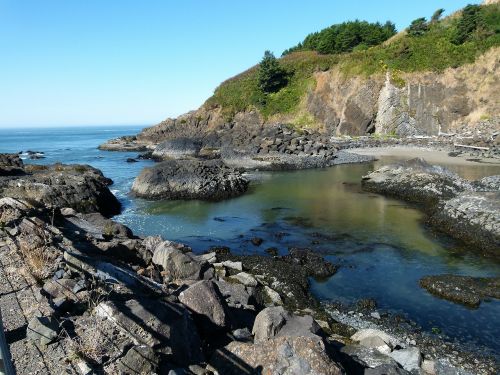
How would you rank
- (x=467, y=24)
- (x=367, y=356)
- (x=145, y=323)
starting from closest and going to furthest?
(x=145, y=323), (x=367, y=356), (x=467, y=24)

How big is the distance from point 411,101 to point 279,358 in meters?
63.1

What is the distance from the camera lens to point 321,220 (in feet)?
82.6

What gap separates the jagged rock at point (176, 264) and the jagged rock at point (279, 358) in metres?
5.74

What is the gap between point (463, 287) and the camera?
15.2 m

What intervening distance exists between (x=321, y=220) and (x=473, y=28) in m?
55.7

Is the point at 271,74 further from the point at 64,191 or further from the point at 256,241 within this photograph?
the point at 256,241

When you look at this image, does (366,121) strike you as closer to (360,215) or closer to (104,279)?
(360,215)

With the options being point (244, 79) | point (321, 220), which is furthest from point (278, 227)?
point (244, 79)

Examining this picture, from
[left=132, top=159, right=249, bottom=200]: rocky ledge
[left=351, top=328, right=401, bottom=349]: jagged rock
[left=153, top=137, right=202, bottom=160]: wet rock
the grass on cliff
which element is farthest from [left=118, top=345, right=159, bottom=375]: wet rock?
the grass on cliff

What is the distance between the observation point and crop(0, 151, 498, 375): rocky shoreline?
283 inches

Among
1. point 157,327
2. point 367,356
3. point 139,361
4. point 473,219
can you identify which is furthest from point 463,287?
point 139,361

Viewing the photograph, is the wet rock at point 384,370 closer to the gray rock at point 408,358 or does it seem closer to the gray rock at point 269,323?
the gray rock at point 408,358

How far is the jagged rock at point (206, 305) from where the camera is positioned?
9133 mm

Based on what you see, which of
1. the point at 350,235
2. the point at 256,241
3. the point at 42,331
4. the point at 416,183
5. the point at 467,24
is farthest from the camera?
the point at 467,24
